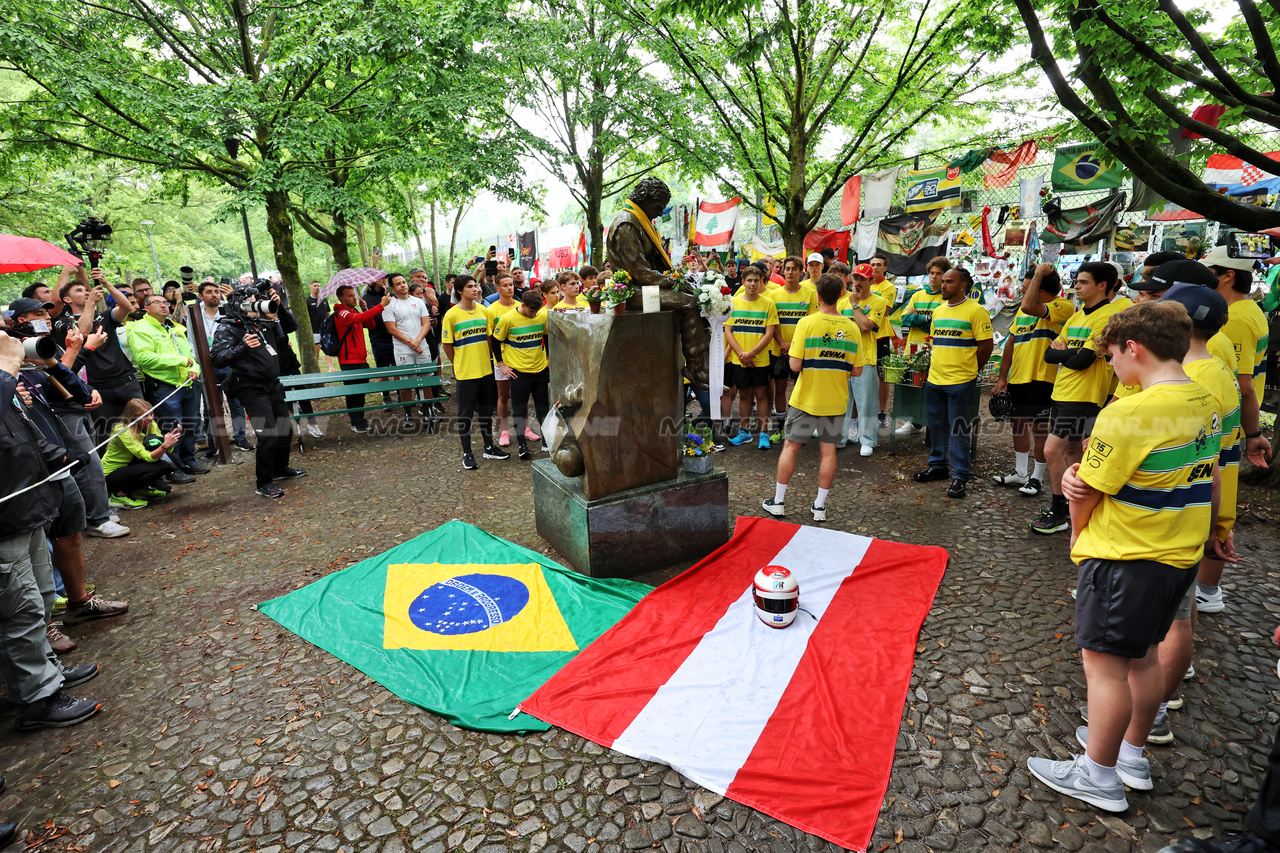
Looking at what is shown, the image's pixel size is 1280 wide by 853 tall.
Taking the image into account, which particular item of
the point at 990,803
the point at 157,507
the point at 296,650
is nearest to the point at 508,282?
the point at 157,507

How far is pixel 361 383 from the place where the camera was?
8797mm

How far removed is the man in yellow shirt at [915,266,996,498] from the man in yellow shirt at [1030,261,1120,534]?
29.2 inches

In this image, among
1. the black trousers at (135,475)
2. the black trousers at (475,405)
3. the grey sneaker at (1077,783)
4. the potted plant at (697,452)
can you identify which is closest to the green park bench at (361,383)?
the black trousers at (475,405)

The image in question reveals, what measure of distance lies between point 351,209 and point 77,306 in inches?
154

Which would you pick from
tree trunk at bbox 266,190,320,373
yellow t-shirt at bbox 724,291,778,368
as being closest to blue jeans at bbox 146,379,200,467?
tree trunk at bbox 266,190,320,373

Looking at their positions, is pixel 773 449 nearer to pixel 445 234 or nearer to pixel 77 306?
pixel 77 306

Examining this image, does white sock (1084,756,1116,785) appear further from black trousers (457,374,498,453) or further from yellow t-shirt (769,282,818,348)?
black trousers (457,374,498,453)

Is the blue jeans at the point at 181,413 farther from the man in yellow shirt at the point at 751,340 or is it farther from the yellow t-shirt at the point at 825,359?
the yellow t-shirt at the point at 825,359

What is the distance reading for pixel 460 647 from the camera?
143 inches

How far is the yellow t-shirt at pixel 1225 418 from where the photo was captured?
2.73 meters

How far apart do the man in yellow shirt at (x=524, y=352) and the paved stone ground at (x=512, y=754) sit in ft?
11.2

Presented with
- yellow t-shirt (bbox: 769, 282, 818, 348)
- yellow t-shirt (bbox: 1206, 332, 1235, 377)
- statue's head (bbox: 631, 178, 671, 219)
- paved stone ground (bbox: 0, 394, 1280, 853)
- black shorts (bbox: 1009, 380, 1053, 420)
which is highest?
statue's head (bbox: 631, 178, 671, 219)

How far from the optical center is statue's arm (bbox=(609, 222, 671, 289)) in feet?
13.9

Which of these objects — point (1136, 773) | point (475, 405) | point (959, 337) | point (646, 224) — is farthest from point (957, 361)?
point (475, 405)
